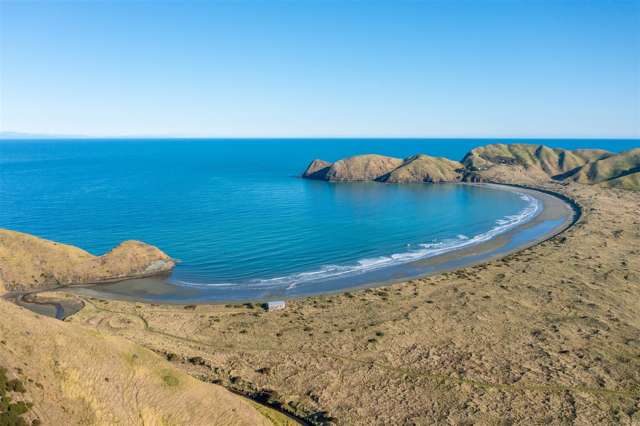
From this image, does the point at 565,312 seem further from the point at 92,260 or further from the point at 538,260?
the point at 92,260

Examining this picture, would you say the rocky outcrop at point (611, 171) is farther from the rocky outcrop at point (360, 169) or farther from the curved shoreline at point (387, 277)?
the rocky outcrop at point (360, 169)

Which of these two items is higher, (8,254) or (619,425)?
(8,254)

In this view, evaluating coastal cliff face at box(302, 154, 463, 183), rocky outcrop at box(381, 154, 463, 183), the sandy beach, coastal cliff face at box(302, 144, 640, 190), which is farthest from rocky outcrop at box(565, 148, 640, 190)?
the sandy beach

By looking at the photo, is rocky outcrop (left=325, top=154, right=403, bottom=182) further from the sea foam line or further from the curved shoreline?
the curved shoreline

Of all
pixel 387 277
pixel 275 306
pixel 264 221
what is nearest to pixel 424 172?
pixel 264 221

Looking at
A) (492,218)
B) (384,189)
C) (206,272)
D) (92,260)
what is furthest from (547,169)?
(92,260)

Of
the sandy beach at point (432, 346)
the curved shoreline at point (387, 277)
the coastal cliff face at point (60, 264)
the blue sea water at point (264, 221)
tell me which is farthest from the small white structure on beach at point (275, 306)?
the coastal cliff face at point (60, 264)
